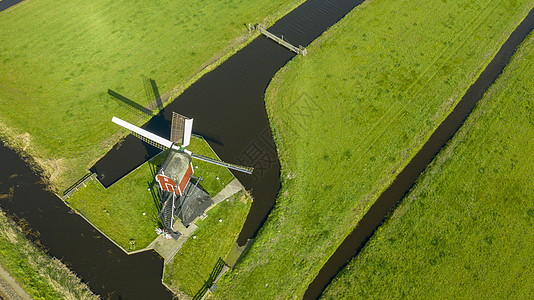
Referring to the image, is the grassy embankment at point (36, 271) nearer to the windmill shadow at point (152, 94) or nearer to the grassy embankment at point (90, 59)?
the grassy embankment at point (90, 59)

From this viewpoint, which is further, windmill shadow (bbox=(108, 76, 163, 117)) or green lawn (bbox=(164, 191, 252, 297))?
windmill shadow (bbox=(108, 76, 163, 117))

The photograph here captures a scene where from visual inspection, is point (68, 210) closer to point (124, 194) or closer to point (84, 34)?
point (124, 194)

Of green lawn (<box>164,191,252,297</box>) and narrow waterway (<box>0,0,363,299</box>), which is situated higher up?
narrow waterway (<box>0,0,363,299</box>)

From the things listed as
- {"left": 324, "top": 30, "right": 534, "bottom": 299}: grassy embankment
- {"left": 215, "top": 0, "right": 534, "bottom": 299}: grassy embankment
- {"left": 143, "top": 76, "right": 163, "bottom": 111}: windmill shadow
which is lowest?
{"left": 324, "top": 30, "right": 534, "bottom": 299}: grassy embankment

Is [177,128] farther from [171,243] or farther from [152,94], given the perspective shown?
[152,94]

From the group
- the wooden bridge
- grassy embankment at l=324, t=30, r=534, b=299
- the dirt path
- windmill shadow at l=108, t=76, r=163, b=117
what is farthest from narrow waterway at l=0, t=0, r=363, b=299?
grassy embankment at l=324, t=30, r=534, b=299

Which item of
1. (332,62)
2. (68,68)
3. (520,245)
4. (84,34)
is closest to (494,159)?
(520,245)

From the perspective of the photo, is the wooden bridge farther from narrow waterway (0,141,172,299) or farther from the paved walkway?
A: narrow waterway (0,141,172,299)
